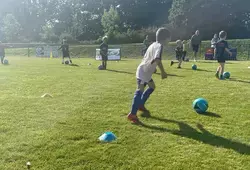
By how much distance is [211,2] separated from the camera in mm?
52719

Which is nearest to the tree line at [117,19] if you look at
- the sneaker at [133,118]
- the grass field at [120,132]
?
the grass field at [120,132]

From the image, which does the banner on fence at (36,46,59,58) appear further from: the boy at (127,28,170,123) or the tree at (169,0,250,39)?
the boy at (127,28,170,123)

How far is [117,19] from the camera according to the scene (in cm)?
5403

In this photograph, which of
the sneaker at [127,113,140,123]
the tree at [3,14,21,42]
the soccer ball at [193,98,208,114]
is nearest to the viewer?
the sneaker at [127,113,140,123]

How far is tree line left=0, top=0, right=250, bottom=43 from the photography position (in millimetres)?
51844

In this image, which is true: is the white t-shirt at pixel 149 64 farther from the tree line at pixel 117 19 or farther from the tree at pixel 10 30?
the tree at pixel 10 30

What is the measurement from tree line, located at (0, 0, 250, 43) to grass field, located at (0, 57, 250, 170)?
39135 millimetres

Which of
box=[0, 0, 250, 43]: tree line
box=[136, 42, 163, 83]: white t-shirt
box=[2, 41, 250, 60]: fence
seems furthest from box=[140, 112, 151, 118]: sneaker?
box=[0, 0, 250, 43]: tree line

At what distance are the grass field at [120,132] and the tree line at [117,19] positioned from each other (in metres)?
39.1

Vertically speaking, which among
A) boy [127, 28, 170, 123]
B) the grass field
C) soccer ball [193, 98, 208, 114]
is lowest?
the grass field

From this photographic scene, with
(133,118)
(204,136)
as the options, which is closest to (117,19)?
(133,118)

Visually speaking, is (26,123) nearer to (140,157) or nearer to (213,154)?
(140,157)

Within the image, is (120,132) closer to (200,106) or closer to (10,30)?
(200,106)

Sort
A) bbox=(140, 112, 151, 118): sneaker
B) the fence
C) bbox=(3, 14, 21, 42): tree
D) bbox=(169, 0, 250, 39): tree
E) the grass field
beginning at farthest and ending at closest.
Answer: bbox=(3, 14, 21, 42): tree → bbox=(169, 0, 250, 39): tree → the fence → bbox=(140, 112, 151, 118): sneaker → the grass field
